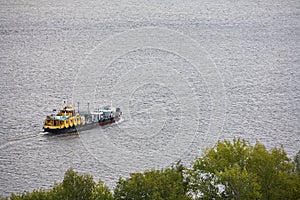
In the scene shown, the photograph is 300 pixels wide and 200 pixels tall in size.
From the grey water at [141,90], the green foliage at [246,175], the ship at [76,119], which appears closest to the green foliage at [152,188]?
the green foliage at [246,175]

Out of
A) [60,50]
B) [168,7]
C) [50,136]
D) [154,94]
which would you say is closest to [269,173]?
[50,136]

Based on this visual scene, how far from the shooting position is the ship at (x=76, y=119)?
61.2m

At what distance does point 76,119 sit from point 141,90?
37.4ft

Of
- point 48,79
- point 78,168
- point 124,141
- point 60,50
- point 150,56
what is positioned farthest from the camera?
point 60,50

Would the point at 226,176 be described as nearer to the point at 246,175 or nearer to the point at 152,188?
the point at 246,175

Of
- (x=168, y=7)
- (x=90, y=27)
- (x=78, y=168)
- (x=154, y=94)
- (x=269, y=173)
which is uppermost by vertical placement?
(x=168, y=7)

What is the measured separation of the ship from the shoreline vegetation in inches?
1092

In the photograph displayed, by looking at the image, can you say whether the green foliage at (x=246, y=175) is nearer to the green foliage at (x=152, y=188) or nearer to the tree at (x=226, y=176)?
the tree at (x=226, y=176)

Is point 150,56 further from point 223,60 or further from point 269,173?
point 269,173

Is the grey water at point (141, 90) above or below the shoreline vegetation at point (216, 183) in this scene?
above

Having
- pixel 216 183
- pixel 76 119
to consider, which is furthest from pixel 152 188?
pixel 76 119

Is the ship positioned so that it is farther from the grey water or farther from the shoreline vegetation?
the shoreline vegetation

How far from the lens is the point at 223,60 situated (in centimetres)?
9244

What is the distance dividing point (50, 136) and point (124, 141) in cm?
751
